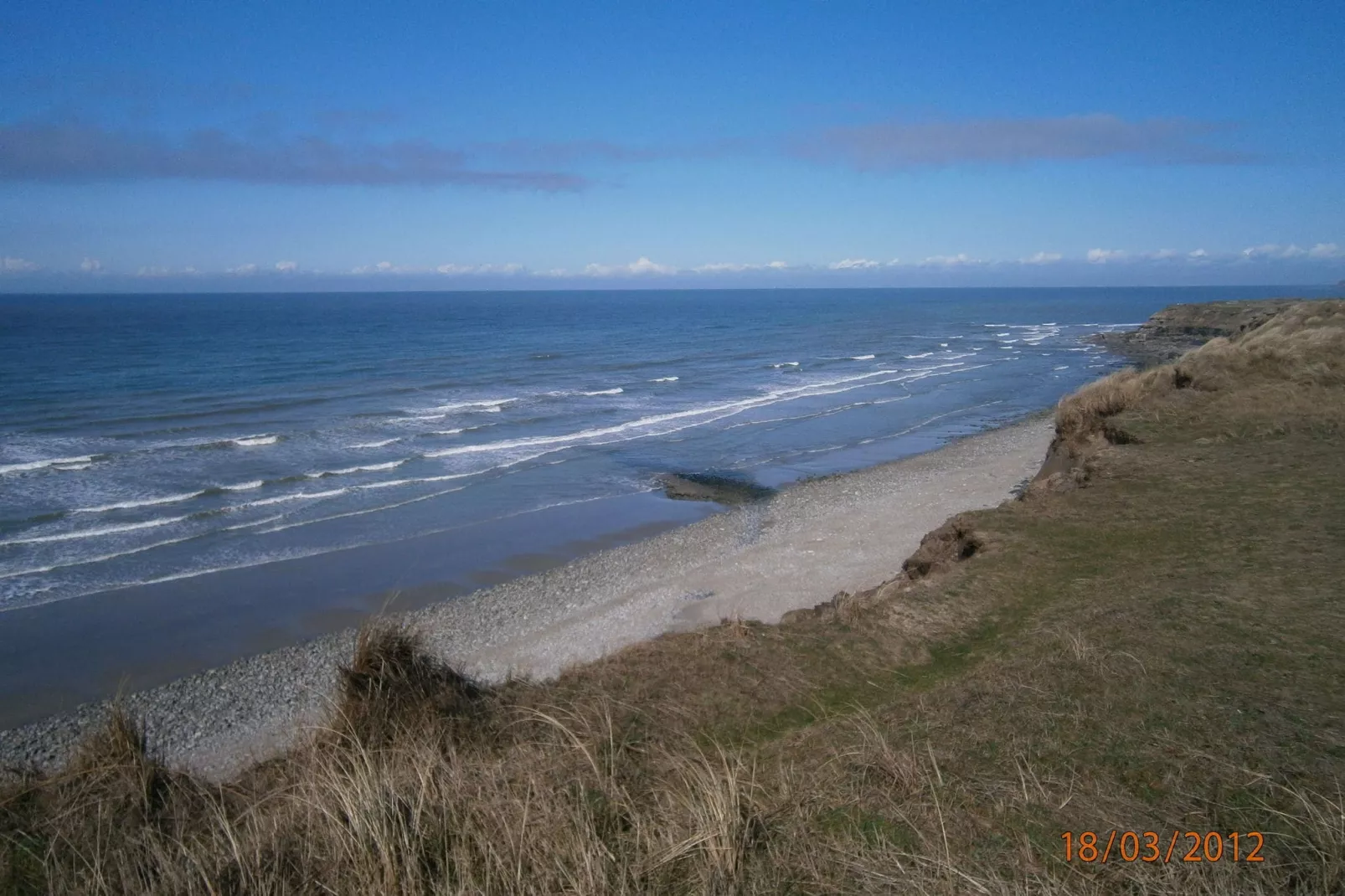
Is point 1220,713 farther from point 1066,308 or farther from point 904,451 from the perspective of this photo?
point 1066,308

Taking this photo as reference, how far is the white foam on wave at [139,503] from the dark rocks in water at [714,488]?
42.1ft

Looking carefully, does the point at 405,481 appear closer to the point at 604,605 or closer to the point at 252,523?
the point at 252,523

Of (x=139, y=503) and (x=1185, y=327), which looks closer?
(x=139, y=503)

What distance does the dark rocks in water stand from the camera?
23766 mm

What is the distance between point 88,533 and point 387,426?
541 inches

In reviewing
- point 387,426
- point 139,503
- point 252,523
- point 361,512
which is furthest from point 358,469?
point 387,426

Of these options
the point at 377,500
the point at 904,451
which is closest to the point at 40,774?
the point at 377,500

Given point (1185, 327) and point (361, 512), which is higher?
point (1185, 327)

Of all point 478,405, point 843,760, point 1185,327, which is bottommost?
point 478,405

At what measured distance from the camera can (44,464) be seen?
25359 millimetres

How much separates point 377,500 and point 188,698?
35.8 feet

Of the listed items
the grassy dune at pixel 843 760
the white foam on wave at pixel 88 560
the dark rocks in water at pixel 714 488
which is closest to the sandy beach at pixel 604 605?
the dark rocks in water at pixel 714 488

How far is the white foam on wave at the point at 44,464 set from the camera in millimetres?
24641

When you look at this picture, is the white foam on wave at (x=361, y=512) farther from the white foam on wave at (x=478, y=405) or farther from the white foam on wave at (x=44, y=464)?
the white foam on wave at (x=478, y=405)
